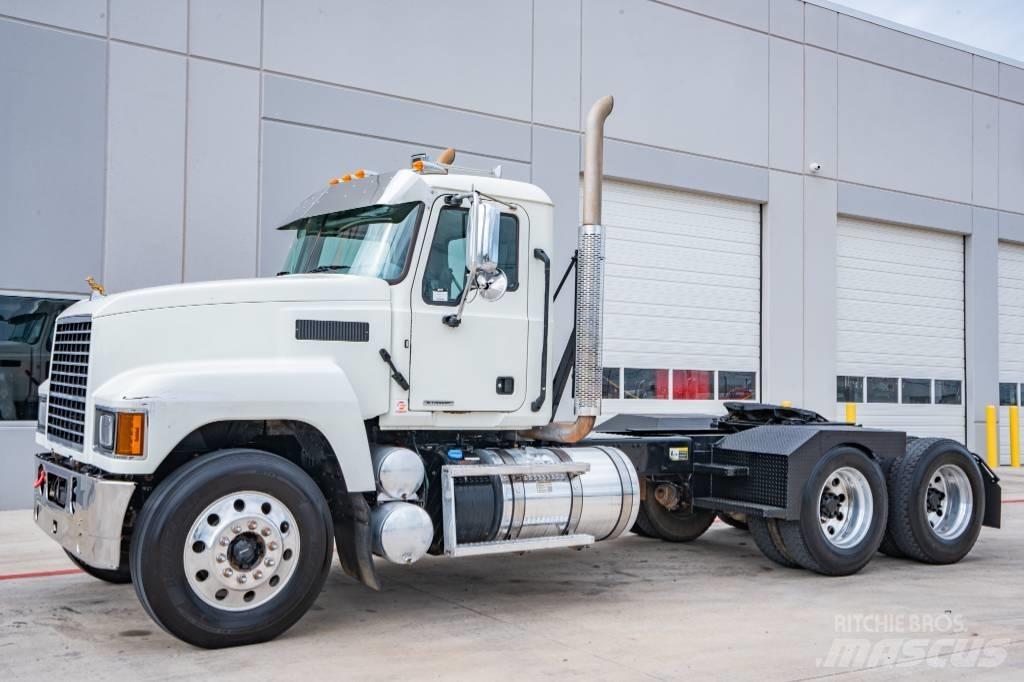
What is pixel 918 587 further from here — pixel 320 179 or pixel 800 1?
pixel 800 1

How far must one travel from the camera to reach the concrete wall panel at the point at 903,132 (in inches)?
758

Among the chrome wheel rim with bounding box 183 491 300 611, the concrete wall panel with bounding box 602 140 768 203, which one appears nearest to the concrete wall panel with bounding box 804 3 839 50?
the concrete wall panel with bounding box 602 140 768 203

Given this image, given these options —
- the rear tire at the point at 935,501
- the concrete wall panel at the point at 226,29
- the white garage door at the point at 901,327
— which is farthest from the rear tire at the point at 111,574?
the white garage door at the point at 901,327

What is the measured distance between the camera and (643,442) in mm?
8453

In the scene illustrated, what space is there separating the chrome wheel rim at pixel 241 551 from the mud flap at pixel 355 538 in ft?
1.67

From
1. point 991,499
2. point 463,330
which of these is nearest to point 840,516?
point 991,499

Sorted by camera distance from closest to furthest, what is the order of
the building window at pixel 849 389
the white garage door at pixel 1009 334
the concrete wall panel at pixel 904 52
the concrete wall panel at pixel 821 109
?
the concrete wall panel at pixel 821 109, the building window at pixel 849 389, the concrete wall panel at pixel 904 52, the white garage door at pixel 1009 334

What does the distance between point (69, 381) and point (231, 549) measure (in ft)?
5.45

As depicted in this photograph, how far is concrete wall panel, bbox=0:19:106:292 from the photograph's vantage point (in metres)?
11.8

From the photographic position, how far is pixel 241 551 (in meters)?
5.91

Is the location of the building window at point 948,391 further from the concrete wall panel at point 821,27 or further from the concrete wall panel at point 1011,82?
the concrete wall panel at point 821,27

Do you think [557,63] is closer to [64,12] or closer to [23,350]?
[64,12]

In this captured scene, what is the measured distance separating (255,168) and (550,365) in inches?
274

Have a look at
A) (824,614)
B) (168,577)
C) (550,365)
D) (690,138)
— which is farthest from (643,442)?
(690,138)
